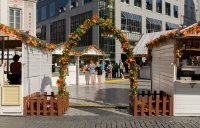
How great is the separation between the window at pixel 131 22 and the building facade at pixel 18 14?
2341cm

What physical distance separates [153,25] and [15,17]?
3527cm

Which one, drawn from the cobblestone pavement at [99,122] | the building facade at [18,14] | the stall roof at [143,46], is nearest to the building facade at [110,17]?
the stall roof at [143,46]

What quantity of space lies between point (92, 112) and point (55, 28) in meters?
54.6

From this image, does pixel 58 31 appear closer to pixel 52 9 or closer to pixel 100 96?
pixel 52 9

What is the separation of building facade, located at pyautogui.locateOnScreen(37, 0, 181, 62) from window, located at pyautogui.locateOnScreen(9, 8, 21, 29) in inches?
712

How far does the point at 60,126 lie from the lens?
396 inches

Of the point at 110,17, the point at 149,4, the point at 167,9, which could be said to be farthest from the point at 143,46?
the point at 167,9

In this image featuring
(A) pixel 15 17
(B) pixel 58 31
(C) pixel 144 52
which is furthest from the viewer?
(B) pixel 58 31

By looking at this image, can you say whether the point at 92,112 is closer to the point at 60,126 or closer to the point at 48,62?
the point at 60,126

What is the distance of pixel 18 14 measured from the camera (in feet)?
97.0

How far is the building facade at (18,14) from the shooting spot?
27.9 meters

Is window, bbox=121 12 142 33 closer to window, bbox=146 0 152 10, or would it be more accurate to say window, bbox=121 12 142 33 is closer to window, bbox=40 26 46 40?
window, bbox=146 0 152 10

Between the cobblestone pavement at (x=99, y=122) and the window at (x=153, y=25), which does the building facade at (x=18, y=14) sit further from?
the window at (x=153, y=25)

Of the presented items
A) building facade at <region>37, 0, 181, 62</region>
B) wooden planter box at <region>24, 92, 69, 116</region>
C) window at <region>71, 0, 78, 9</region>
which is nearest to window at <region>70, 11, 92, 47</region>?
building facade at <region>37, 0, 181, 62</region>
